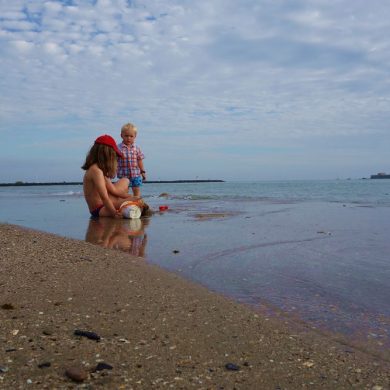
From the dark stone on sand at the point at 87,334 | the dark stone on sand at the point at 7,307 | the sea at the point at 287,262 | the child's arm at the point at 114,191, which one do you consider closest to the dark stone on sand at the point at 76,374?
the dark stone on sand at the point at 87,334

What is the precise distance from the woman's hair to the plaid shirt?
179cm

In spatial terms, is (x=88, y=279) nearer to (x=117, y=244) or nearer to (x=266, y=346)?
(x=266, y=346)

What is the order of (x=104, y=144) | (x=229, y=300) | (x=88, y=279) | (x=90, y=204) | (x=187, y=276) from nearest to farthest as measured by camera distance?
(x=229, y=300)
(x=88, y=279)
(x=187, y=276)
(x=104, y=144)
(x=90, y=204)

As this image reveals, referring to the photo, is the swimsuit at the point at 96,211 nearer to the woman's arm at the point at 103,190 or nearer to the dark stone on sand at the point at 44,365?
the woman's arm at the point at 103,190

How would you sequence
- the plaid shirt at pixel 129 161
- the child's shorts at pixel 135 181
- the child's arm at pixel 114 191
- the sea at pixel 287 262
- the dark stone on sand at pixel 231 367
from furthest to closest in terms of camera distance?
the child's shorts at pixel 135 181, the plaid shirt at pixel 129 161, the child's arm at pixel 114 191, the sea at pixel 287 262, the dark stone on sand at pixel 231 367

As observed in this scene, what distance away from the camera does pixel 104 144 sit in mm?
7359

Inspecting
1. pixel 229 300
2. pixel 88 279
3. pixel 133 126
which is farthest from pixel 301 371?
pixel 133 126

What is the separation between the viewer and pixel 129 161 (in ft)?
30.6

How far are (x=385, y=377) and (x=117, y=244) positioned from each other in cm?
366

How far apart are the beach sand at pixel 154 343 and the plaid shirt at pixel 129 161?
6.36 meters

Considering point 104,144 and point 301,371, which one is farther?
point 104,144

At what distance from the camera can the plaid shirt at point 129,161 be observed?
9.30 m

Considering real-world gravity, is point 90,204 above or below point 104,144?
below

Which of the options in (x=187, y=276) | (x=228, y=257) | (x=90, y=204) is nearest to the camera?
(x=187, y=276)
